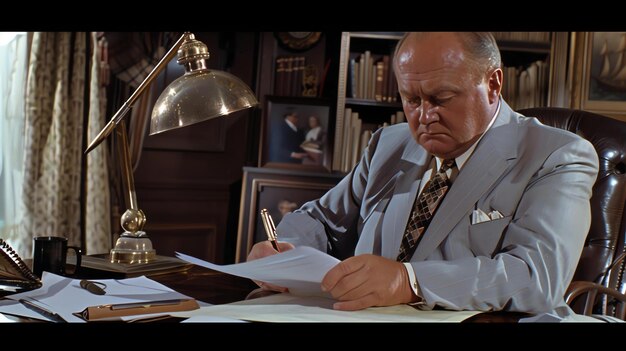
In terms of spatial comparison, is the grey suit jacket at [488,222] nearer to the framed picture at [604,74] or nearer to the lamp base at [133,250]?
the lamp base at [133,250]

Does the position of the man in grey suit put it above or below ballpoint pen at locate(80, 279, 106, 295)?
above

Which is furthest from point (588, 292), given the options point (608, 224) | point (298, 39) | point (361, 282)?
point (298, 39)

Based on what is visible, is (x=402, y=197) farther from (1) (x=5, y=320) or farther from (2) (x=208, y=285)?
(1) (x=5, y=320)

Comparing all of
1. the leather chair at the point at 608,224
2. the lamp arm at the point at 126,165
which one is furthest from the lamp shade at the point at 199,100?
the leather chair at the point at 608,224

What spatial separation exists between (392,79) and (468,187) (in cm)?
226

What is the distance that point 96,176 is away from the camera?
327 cm

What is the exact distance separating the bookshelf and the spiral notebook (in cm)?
242

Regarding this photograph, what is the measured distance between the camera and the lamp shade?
137 centimetres

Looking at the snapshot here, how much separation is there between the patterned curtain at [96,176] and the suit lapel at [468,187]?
224 centimetres

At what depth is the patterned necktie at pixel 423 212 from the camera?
54.3 inches

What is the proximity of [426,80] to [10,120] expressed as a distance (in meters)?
2.31

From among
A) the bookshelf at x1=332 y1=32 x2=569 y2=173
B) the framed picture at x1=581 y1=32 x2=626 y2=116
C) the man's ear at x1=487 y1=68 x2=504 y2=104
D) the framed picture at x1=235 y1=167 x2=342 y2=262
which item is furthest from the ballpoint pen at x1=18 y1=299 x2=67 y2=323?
the framed picture at x1=581 y1=32 x2=626 y2=116

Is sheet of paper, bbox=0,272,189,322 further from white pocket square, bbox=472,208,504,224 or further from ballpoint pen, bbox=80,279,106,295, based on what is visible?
white pocket square, bbox=472,208,504,224
